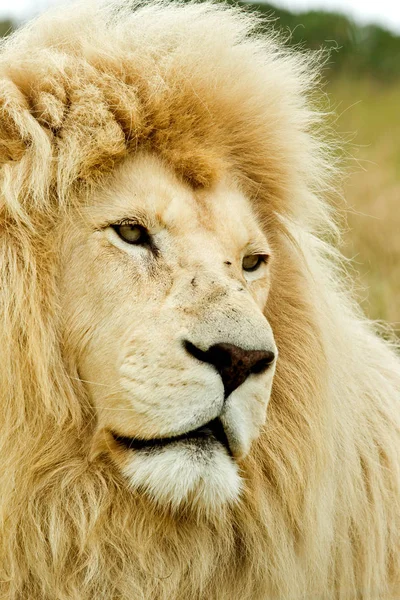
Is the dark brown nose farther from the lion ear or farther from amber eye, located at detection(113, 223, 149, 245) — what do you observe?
the lion ear

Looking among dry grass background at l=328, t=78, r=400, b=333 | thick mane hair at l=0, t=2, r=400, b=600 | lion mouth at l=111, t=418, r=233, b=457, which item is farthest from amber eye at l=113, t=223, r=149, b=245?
dry grass background at l=328, t=78, r=400, b=333

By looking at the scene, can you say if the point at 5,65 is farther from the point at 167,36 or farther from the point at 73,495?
the point at 73,495

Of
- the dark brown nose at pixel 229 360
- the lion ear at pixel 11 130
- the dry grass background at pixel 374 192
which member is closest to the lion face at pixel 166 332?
the dark brown nose at pixel 229 360

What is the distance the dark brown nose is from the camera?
2.51 metres

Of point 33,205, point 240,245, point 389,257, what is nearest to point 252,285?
point 240,245

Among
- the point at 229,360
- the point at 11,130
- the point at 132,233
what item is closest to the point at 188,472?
the point at 229,360

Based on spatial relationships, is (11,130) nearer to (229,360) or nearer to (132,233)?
(132,233)

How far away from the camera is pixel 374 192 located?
878 cm

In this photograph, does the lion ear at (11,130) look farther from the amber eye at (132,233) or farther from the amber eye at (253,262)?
the amber eye at (253,262)

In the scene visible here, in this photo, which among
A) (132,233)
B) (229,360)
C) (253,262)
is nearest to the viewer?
(229,360)

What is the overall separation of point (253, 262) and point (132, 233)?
43 cm

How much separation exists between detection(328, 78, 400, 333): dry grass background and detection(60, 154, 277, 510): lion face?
3.43 feet

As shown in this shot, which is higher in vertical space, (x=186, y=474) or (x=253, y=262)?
(x=253, y=262)

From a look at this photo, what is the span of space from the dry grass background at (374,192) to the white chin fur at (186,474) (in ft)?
4.62
